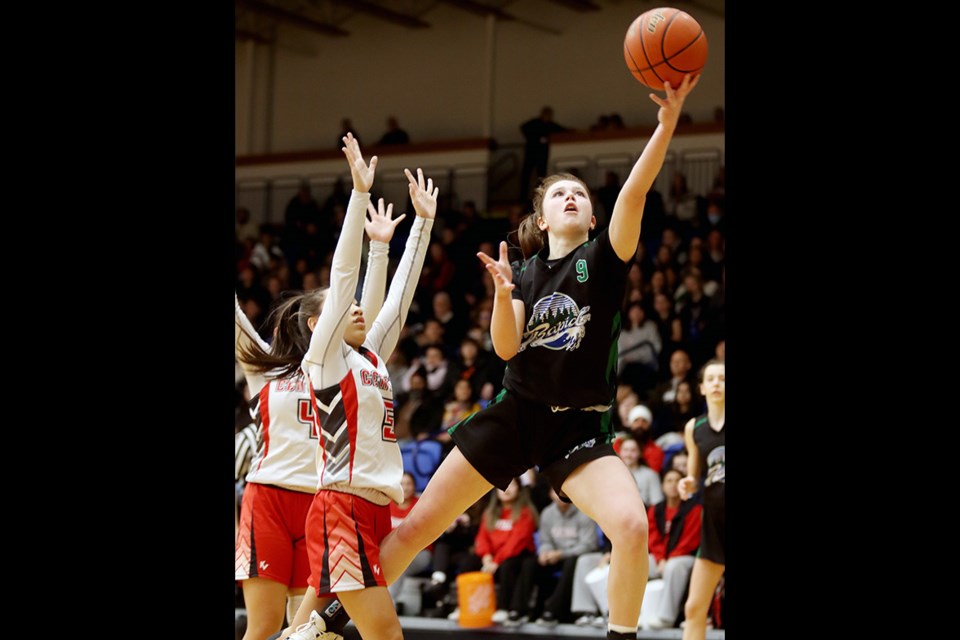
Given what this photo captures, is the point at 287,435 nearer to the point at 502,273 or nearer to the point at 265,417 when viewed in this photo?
Answer: the point at 265,417

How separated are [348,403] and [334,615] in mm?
826

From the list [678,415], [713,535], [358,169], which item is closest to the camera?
[358,169]

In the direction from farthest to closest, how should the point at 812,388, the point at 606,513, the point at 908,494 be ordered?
the point at 606,513 < the point at 812,388 < the point at 908,494

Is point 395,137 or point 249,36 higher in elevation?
A: point 249,36

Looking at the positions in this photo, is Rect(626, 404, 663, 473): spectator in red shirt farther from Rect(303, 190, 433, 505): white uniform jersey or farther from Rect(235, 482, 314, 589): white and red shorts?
Rect(303, 190, 433, 505): white uniform jersey

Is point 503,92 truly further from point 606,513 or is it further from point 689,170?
point 606,513

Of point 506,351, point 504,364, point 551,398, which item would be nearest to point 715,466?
point 551,398

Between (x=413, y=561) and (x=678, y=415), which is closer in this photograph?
(x=413, y=561)

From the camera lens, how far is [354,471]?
4531 millimetres

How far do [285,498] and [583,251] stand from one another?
5.89 feet

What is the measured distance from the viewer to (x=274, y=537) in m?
5.18
